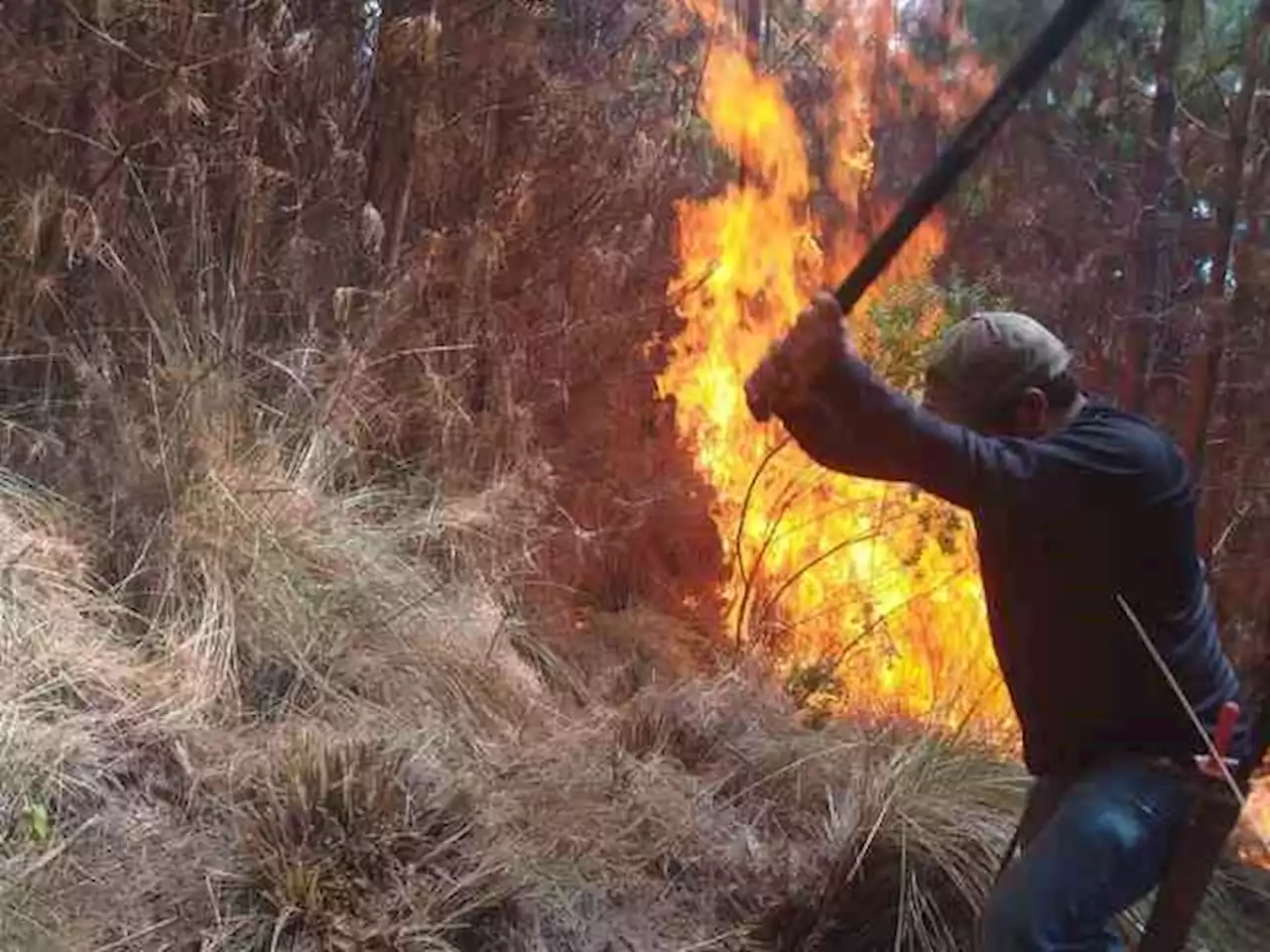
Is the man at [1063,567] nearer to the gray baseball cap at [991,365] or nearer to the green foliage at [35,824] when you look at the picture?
the gray baseball cap at [991,365]

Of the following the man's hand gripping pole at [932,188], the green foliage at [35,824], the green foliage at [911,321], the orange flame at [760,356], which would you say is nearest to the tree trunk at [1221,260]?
the green foliage at [911,321]

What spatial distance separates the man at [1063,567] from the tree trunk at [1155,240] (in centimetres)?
408

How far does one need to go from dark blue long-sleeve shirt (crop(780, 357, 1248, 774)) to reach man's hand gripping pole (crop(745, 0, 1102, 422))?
0.06 metres

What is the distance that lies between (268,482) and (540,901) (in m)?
1.63

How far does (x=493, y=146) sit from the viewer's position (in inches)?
227

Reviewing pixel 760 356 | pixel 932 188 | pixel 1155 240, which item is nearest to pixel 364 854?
pixel 932 188

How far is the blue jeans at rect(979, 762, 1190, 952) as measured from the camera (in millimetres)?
2518

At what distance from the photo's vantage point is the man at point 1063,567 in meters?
2.49

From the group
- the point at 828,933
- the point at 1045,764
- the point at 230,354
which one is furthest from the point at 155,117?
the point at 1045,764

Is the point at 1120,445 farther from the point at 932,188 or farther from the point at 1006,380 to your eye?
the point at 932,188

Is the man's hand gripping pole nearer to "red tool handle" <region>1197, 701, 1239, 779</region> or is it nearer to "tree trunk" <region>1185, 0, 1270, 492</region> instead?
"red tool handle" <region>1197, 701, 1239, 779</region>

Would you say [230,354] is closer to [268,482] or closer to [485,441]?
[268,482]

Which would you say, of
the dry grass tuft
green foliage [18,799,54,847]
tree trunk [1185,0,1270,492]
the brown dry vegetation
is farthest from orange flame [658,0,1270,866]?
green foliage [18,799,54,847]

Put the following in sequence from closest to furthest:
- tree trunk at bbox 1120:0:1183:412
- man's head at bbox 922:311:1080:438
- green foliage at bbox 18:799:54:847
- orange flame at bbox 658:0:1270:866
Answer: man's head at bbox 922:311:1080:438 → green foliage at bbox 18:799:54:847 → orange flame at bbox 658:0:1270:866 → tree trunk at bbox 1120:0:1183:412
